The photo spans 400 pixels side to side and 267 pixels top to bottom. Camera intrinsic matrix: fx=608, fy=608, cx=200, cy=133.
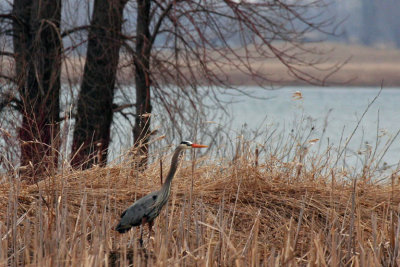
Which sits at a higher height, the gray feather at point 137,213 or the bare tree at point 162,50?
the bare tree at point 162,50

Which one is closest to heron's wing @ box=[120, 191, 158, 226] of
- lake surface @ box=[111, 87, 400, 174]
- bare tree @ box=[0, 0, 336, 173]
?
lake surface @ box=[111, 87, 400, 174]

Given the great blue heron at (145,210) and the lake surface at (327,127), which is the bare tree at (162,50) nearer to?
the lake surface at (327,127)

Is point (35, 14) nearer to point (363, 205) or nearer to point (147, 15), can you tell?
point (147, 15)

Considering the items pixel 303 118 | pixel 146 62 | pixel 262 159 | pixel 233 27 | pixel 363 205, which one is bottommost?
pixel 363 205

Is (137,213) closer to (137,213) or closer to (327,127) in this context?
(137,213)

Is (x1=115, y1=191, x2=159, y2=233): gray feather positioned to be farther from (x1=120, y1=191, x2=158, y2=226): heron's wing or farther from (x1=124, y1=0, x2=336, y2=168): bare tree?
(x1=124, y1=0, x2=336, y2=168): bare tree

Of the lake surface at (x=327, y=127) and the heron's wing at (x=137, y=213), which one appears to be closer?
the heron's wing at (x=137, y=213)

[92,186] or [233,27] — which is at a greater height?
[233,27]

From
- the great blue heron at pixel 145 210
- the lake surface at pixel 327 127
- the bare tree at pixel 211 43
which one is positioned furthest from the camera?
the bare tree at pixel 211 43

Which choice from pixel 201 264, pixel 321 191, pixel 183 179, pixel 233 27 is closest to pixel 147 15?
pixel 233 27

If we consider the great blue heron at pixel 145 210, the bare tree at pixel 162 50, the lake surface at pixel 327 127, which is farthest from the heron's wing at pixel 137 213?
the bare tree at pixel 162 50

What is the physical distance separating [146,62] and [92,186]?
3.38m

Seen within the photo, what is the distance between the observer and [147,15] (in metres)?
10.1

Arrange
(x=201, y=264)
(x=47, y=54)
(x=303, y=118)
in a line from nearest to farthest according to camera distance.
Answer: (x=201, y=264) → (x=303, y=118) → (x=47, y=54)
